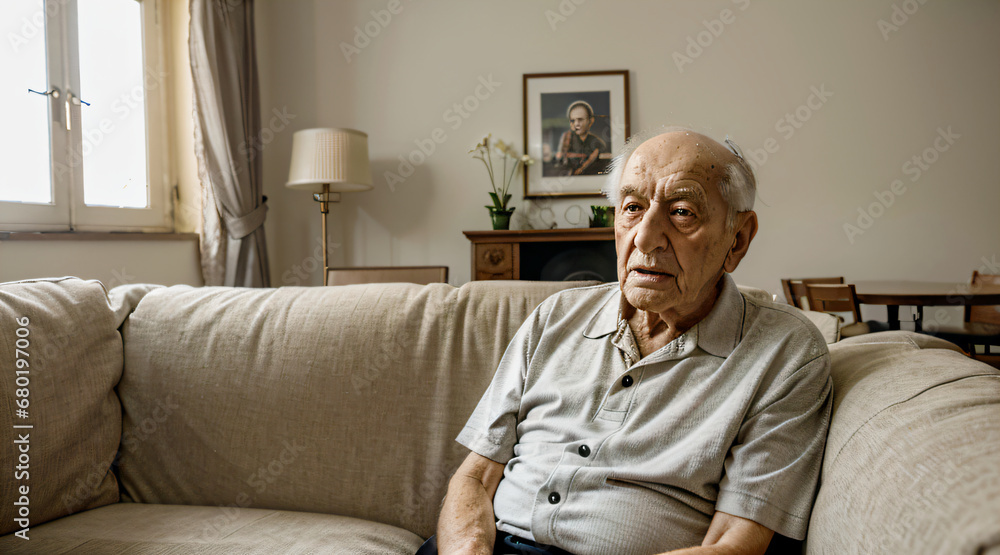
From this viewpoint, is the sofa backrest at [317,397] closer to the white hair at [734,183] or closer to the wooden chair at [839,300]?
the white hair at [734,183]

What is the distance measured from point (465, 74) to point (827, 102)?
229 cm

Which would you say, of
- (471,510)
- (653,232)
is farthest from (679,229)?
(471,510)

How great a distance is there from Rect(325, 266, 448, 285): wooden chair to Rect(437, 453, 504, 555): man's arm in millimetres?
1352

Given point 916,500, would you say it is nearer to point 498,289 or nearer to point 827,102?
point 498,289

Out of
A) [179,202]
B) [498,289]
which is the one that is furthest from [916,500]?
[179,202]

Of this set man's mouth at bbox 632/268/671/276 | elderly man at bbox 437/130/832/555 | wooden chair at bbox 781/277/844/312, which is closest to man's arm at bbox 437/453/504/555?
elderly man at bbox 437/130/832/555

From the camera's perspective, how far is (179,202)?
346cm

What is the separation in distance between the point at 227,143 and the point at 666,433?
10.5 ft

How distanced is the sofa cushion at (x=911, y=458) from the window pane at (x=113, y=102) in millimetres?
3119

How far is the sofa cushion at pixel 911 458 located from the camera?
573mm

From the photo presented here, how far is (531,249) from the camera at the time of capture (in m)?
3.83

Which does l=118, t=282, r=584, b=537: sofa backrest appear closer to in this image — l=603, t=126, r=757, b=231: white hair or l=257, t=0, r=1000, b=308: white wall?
l=603, t=126, r=757, b=231: white hair

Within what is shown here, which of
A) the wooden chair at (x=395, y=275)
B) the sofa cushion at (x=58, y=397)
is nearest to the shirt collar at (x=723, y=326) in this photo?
the sofa cushion at (x=58, y=397)

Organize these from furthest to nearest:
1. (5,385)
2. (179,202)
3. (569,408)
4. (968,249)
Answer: (968,249)
(179,202)
(5,385)
(569,408)
